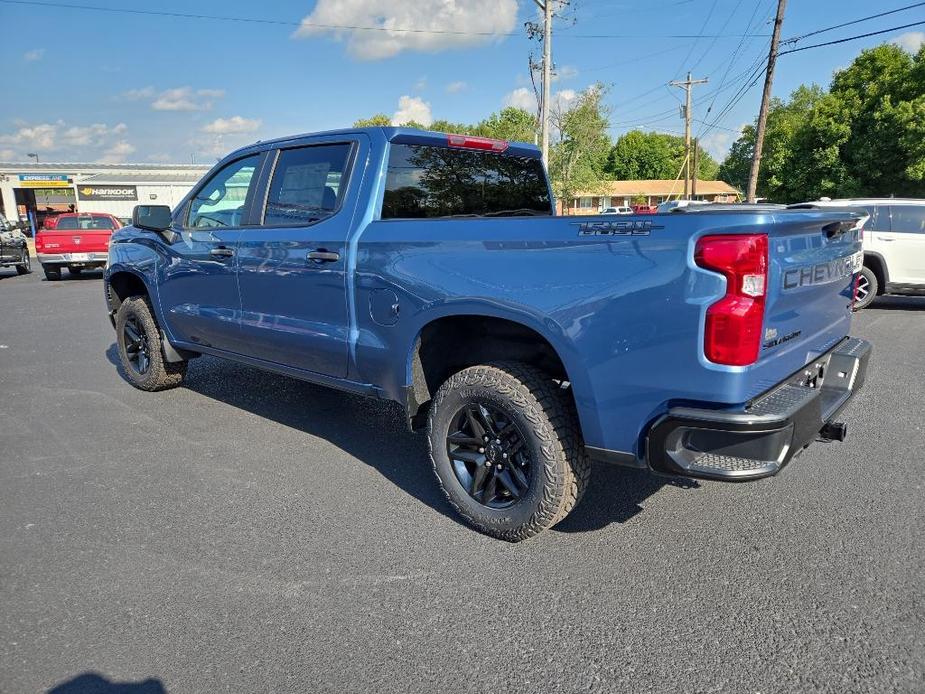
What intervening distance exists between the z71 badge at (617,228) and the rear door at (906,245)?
371 inches

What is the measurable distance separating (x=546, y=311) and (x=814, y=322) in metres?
1.24

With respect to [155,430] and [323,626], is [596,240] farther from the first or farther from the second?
[155,430]

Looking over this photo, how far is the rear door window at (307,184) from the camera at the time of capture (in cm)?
381

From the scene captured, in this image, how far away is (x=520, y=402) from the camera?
292cm

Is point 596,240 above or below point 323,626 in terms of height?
above

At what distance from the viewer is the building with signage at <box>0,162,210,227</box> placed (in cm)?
4488

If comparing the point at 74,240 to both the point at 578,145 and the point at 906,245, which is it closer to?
the point at 906,245

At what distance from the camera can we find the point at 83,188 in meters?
44.9

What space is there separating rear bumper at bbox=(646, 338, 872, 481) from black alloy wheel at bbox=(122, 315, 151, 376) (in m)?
4.69

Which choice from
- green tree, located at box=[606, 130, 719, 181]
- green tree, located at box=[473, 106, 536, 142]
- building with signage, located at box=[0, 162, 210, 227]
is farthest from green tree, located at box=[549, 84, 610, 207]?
green tree, located at box=[606, 130, 719, 181]

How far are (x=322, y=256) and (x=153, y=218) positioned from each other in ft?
6.74

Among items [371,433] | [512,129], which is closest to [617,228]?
[371,433]

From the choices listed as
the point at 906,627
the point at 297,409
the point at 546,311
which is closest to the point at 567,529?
the point at 546,311

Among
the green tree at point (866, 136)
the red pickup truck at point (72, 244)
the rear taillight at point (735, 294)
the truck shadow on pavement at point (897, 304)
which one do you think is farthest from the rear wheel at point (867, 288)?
the green tree at point (866, 136)
